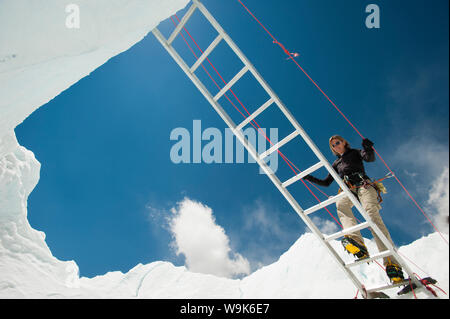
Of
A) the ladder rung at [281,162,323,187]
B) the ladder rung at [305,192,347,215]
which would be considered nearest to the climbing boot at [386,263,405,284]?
the ladder rung at [305,192,347,215]

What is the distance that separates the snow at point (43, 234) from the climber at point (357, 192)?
19.9 inches

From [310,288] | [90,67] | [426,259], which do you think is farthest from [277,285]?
[90,67]

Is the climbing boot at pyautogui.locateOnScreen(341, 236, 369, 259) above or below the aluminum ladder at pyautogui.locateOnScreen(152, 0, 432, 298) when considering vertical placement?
below

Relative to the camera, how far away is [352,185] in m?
2.97

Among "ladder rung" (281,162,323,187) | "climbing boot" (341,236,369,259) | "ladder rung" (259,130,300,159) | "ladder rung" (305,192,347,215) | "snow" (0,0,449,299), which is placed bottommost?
"climbing boot" (341,236,369,259)

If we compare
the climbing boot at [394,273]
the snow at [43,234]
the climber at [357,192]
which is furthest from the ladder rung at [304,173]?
the snow at [43,234]

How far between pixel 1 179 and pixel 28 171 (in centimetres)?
148

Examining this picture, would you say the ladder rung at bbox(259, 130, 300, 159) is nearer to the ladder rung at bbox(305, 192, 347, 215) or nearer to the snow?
the ladder rung at bbox(305, 192, 347, 215)

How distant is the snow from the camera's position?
10.2ft

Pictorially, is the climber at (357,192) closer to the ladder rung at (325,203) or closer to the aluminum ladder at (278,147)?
the aluminum ladder at (278,147)

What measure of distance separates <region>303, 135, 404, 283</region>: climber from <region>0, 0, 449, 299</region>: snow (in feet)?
1.66

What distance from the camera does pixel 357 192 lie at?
115 inches

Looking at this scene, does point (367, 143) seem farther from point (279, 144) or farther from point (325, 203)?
point (279, 144)

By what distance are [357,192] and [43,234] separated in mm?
14048
